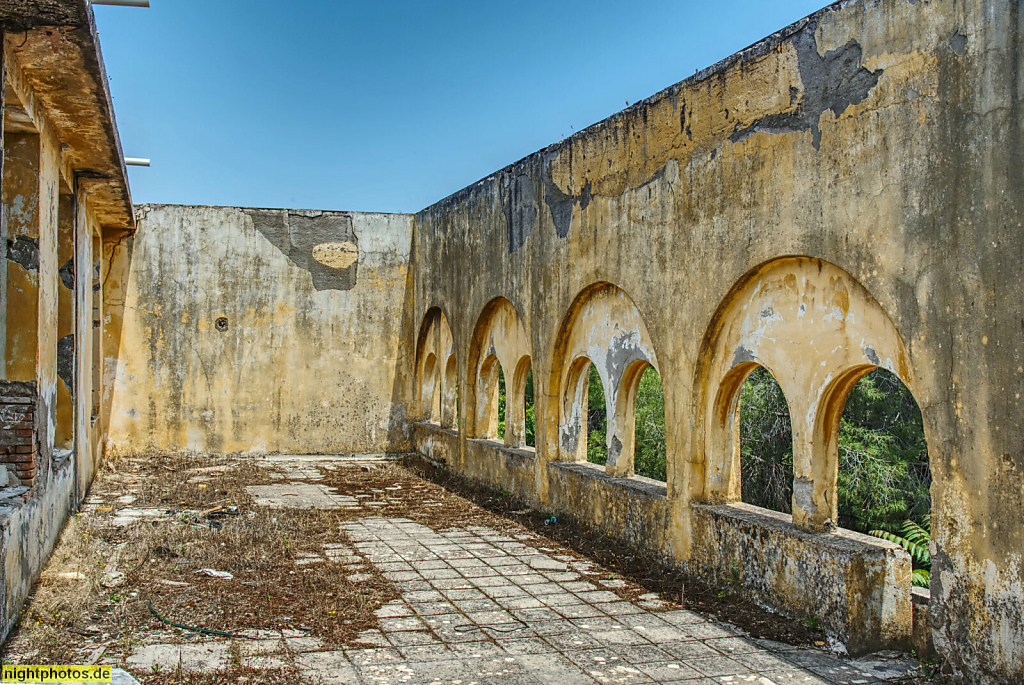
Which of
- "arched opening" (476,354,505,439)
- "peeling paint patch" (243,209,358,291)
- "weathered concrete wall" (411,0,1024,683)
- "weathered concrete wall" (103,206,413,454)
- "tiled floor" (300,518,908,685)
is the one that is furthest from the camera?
"peeling paint patch" (243,209,358,291)

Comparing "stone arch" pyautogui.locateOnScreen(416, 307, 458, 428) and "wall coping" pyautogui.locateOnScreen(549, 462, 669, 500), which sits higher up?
"stone arch" pyautogui.locateOnScreen(416, 307, 458, 428)

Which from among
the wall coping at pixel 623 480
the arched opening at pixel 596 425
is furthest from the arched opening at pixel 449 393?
the arched opening at pixel 596 425

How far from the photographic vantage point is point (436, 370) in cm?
1447

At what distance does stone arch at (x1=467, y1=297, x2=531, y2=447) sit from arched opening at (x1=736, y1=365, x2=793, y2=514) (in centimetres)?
621

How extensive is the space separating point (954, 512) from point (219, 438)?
11447 millimetres

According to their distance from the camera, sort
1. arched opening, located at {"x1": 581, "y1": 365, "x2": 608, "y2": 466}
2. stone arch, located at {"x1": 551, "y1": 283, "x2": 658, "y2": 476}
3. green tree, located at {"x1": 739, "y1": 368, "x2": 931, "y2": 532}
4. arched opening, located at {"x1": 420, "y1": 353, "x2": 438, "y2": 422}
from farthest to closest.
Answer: arched opening, located at {"x1": 581, "y1": 365, "x2": 608, "y2": 466}
green tree, located at {"x1": 739, "y1": 368, "x2": 931, "y2": 532}
arched opening, located at {"x1": 420, "y1": 353, "x2": 438, "y2": 422}
stone arch, located at {"x1": 551, "y1": 283, "x2": 658, "y2": 476}

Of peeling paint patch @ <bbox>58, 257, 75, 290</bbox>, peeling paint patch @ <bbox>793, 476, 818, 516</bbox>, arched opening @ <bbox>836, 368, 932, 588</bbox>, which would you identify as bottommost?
arched opening @ <bbox>836, 368, 932, 588</bbox>

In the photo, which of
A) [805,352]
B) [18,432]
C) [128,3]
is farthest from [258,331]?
[805,352]

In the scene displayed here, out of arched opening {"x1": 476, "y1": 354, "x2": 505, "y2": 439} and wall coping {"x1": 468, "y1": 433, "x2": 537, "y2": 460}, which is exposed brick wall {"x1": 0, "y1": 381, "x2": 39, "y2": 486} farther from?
arched opening {"x1": 476, "y1": 354, "x2": 505, "y2": 439}

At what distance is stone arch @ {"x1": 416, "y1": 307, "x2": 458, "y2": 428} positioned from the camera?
1312 centimetres

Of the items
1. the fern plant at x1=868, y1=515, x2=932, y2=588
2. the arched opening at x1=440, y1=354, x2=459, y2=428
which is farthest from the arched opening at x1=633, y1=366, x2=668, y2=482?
the fern plant at x1=868, y1=515, x2=932, y2=588

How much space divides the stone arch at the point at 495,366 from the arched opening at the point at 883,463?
21.7 ft

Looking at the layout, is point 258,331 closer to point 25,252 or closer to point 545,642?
point 25,252

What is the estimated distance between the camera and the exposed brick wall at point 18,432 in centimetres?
589
